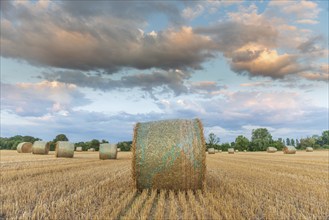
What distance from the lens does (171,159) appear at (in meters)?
7.40

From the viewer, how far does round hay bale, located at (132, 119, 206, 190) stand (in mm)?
7355

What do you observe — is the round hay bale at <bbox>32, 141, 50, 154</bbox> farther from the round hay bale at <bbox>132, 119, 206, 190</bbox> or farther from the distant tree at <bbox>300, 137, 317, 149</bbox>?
the distant tree at <bbox>300, 137, 317, 149</bbox>

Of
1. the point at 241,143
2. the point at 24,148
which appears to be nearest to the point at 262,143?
the point at 241,143

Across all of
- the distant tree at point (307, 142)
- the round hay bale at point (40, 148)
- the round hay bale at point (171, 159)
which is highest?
the distant tree at point (307, 142)

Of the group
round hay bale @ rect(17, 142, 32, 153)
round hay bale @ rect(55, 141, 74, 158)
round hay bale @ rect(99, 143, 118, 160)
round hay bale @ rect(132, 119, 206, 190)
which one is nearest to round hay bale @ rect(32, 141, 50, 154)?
round hay bale @ rect(17, 142, 32, 153)

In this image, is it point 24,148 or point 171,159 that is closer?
point 171,159

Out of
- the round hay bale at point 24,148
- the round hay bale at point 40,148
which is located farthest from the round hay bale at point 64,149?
the round hay bale at point 24,148

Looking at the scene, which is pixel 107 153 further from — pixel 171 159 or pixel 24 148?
pixel 171 159

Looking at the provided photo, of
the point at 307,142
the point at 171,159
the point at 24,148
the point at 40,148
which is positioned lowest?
the point at 171,159

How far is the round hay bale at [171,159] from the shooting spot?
24.1ft

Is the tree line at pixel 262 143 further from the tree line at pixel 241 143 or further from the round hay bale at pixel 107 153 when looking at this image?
the round hay bale at pixel 107 153

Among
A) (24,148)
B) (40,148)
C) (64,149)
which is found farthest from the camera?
(24,148)

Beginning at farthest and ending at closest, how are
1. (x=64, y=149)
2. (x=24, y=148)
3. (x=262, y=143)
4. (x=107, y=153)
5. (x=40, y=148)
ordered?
(x=262, y=143) < (x=24, y=148) < (x=40, y=148) < (x=64, y=149) < (x=107, y=153)

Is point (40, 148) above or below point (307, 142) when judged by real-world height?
below
